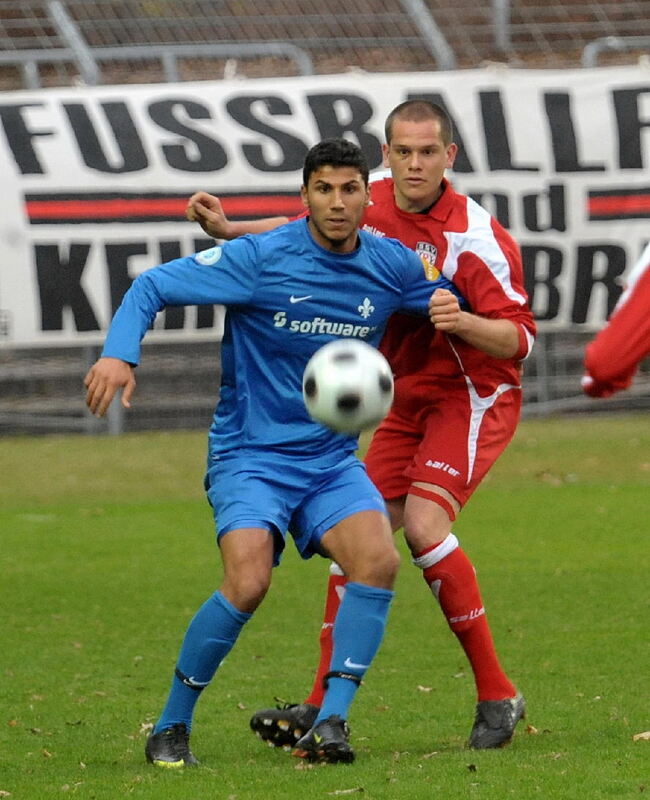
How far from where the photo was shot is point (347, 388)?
5297 millimetres

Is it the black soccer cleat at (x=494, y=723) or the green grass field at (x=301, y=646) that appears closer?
the green grass field at (x=301, y=646)

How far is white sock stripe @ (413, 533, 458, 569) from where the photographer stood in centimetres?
611

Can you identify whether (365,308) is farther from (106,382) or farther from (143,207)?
(143,207)

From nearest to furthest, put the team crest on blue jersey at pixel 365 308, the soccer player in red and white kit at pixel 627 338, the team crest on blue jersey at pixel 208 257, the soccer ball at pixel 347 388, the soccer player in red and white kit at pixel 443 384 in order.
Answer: the soccer player in red and white kit at pixel 627 338 < the soccer ball at pixel 347 388 < the team crest on blue jersey at pixel 208 257 < the team crest on blue jersey at pixel 365 308 < the soccer player in red and white kit at pixel 443 384

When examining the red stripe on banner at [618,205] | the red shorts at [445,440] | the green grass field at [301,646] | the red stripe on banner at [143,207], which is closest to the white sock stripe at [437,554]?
the red shorts at [445,440]

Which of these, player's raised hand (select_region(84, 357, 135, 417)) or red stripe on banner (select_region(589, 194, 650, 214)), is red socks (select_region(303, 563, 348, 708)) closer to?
player's raised hand (select_region(84, 357, 135, 417))

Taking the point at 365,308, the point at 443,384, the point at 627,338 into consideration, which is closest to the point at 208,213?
the point at 365,308

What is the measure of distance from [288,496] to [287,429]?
0.25 m

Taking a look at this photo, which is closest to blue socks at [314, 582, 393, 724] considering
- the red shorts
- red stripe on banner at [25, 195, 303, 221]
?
the red shorts

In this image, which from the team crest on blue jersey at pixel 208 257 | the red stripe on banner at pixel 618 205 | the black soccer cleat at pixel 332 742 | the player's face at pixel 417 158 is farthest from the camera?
the red stripe on banner at pixel 618 205

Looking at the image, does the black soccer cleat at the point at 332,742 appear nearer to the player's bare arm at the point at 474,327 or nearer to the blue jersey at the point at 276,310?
the blue jersey at the point at 276,310

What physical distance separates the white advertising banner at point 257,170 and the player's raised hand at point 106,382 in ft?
32.4

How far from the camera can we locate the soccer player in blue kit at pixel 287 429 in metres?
5.57

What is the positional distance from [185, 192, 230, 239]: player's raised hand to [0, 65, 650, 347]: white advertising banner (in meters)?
9.04
